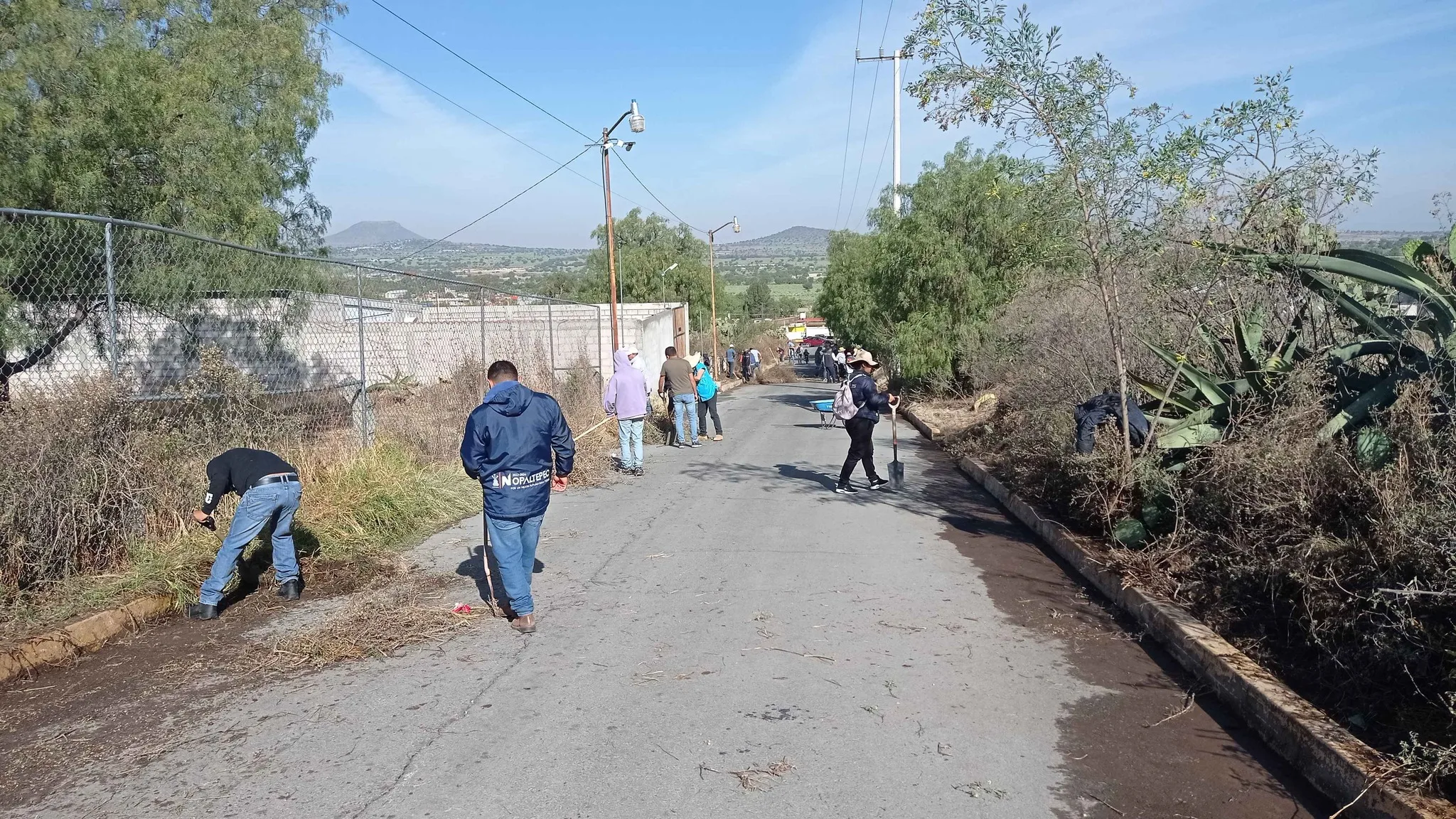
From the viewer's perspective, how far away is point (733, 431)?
19594 mm

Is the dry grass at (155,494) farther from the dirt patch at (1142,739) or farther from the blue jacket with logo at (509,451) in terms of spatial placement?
the dirt patch at (1142,739)

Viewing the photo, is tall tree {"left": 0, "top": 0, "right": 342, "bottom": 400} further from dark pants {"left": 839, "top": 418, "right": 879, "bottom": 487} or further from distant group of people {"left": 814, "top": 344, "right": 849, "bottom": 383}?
distant group of people {"left": 814, "top": 344, "right": 849, "bottom": 383}

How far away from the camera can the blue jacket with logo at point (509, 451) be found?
6.19m

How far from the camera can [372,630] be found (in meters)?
6.12

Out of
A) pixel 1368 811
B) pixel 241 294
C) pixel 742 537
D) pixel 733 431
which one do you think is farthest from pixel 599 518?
pixel 733 431

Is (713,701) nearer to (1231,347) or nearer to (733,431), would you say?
(1231,347)

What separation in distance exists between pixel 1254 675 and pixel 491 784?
146 inches

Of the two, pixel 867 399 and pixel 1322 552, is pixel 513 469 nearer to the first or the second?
pixel 1322 552

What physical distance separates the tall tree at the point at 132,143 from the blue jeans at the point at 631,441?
4831 millimetres

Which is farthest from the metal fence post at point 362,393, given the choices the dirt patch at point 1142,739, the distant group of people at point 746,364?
the distant group of people at point 746,364

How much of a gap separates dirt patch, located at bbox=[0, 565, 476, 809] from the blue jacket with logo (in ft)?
2.87

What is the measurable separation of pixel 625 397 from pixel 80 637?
24.8 feet

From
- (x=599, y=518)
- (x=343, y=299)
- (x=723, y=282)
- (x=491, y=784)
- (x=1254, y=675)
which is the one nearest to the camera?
(x=491, y=784)

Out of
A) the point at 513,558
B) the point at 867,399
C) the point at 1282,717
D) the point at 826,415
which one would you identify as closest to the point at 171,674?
the point at 513,558
